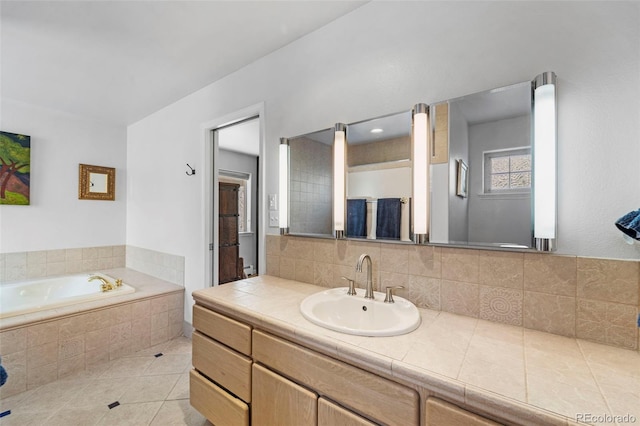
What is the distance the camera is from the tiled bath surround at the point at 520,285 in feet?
3.19

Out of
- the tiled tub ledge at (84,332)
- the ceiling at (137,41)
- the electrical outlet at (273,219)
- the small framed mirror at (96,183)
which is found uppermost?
the ceiling at (137,41)

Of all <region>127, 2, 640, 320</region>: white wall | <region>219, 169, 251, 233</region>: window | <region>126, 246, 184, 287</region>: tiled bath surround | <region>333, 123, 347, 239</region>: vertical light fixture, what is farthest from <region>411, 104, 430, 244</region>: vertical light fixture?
<region>219, 169, 251, 233</region>: window

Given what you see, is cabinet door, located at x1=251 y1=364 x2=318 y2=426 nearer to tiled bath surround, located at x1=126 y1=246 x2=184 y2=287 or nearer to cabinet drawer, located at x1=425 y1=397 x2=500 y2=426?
cabinet drawer, located at x1=425 y1=397 x2=500 y2=426

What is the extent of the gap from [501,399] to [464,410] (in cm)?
12

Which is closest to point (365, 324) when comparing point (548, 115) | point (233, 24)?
point (548, 115)

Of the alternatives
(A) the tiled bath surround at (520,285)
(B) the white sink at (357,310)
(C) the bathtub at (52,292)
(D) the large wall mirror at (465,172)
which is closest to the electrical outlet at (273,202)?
(D) the large wall mirror at (465,172)

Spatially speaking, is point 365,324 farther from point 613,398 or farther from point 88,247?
point 88,247

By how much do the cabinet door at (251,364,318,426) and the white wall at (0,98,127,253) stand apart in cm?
336

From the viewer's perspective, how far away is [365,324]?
1.37 m

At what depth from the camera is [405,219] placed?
144 cm

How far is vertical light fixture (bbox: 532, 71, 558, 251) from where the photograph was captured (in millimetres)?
1058

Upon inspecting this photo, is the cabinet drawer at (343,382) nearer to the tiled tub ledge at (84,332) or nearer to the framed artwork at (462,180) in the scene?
the framed artwork at (462,180)

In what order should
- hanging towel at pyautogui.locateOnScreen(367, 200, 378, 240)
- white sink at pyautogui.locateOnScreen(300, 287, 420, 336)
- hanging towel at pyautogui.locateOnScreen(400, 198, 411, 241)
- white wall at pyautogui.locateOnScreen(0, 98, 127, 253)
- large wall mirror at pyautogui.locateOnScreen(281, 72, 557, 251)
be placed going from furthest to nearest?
white wall at pyautogui.locateOnScreen(0, 98, 127, 253) → hanging towel at pyautogui.locateOnScreen(367, 200, 378, 240) → hanging towel at pyautogui.locateOnScreen(400, 198, 411, 241) → white sink at pyautogui.locateOnScreen(300, 287, 420, 336) → large wall mirror at pyautogui.locateOnScreen(281, 72, 557, 251)

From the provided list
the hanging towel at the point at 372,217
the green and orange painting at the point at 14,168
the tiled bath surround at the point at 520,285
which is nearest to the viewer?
the tiled bath surround at the point at 520,285
